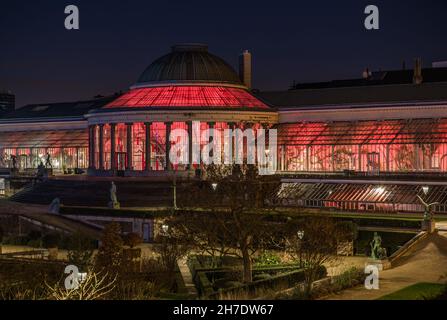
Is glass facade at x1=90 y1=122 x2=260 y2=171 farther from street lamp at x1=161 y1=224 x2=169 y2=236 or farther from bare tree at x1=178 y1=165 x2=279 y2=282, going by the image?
street lamp at x1=161 y1=224 x2=169 y2=236

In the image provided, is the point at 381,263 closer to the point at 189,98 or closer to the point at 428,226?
the point at 428,226

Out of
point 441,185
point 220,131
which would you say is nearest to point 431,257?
point 441,185

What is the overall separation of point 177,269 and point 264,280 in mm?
8450

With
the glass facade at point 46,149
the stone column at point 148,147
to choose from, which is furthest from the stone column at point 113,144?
the glass facade at point 46,149

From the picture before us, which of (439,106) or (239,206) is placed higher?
(439,106)

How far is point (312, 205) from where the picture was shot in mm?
68500

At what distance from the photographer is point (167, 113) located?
89875 millimetres

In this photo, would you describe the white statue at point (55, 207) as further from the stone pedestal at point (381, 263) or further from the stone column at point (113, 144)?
the stone pedestal at point (381, 263)

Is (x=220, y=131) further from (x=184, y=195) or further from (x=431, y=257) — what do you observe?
(x=431, y=257)

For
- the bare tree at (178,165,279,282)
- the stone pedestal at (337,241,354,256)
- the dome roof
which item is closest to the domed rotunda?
the dome roof

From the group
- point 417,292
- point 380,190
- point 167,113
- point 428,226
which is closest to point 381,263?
point 417,292

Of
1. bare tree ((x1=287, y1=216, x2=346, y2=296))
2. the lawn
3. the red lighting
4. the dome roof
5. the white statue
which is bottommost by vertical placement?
the lawn

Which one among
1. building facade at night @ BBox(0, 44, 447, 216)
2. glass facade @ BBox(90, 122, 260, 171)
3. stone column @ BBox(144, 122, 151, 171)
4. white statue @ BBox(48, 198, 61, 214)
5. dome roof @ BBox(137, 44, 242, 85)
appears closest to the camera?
white statue @ BBox(48, 198, 61, 214)

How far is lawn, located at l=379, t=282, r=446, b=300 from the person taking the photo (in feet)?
112
